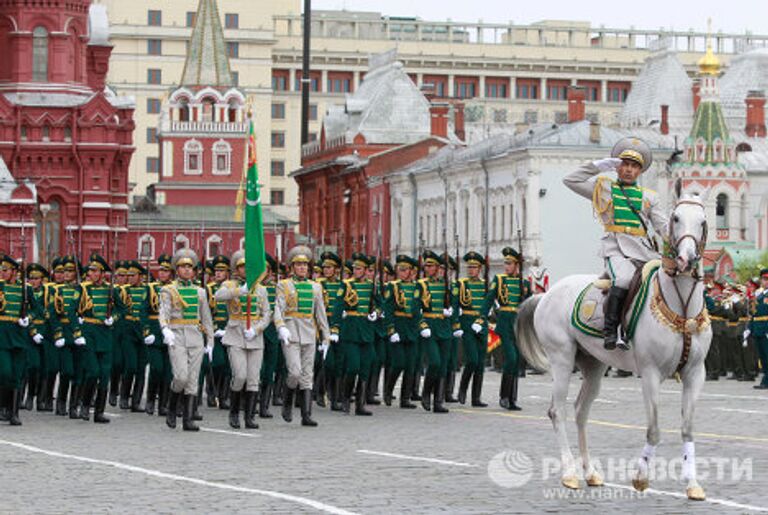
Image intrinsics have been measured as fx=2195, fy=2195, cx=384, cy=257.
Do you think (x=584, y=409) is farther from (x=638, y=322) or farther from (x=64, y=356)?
(x=64, y=356)

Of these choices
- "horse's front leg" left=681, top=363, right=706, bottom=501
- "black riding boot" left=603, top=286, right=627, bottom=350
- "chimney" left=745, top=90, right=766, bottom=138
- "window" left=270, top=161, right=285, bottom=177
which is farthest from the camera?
"window" left=270, top=161, right=285, bottom=177

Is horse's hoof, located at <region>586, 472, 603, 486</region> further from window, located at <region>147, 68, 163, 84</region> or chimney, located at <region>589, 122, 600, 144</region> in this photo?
window, located at <region>147, 68, 163, 84</region>

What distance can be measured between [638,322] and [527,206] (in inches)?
2624

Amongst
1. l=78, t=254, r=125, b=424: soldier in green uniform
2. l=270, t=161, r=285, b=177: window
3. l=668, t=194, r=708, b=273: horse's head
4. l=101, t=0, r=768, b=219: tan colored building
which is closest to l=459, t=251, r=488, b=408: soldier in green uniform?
l=78, t=254, r=125, b=424: soldier in green uniform

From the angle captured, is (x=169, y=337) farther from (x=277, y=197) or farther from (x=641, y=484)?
(x=277, y=197)

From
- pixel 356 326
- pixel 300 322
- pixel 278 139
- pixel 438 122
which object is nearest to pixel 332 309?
pixel 356 326

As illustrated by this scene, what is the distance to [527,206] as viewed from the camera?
81.6m

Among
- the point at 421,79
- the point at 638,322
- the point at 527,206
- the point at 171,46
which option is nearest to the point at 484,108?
the point at 421,79

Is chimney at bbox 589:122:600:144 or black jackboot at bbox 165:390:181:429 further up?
chimney at bbox 589:122:600:144

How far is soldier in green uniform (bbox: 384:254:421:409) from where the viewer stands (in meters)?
25.5

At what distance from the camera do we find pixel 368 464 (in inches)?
673

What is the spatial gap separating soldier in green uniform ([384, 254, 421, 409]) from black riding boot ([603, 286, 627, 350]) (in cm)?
1021

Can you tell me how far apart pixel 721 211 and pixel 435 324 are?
72.2 metres

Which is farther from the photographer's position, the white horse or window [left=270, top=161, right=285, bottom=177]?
window [left=270, top=161, right=285, bottom=177]
